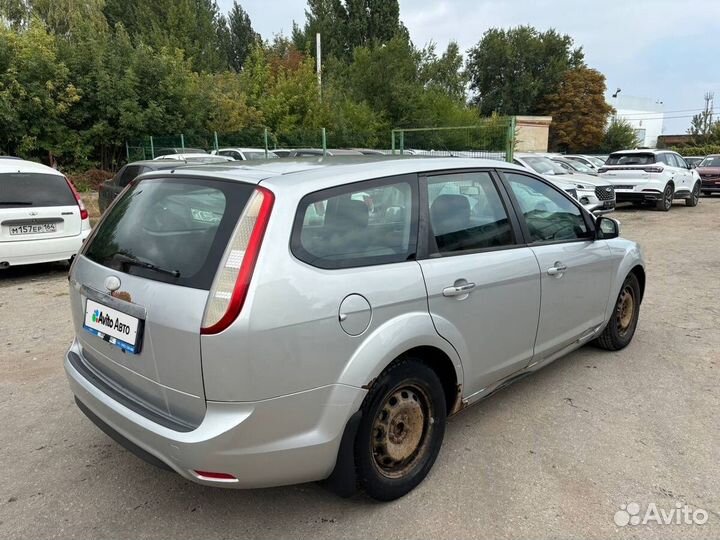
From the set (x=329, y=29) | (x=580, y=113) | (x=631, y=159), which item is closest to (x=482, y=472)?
(x=631, y=159)

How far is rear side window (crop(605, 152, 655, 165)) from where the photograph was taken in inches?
607

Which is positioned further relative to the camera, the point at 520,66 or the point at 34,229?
the point at 520,66

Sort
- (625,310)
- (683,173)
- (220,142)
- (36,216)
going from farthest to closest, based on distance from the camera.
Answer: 1. (220,142)
2. (683,173)
3. (36,216)
4. (625,310)

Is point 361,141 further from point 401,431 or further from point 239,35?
point 239,35

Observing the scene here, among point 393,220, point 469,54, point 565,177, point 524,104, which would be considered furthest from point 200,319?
point 469,54

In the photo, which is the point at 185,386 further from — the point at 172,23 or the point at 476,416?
the point at 172,23

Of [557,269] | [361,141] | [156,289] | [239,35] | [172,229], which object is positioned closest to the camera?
[156,289]

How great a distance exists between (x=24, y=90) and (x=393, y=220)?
18.1 metres

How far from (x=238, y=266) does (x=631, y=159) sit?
1632cm

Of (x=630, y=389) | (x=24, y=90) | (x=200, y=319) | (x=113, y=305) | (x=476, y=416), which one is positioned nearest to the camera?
(x=200, y=319)

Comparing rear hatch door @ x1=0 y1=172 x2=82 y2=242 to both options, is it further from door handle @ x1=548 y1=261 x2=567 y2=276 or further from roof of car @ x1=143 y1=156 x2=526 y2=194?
door handle @ x1=548 y1=261 x2=567 y2=276

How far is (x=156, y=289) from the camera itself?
224 centimetres

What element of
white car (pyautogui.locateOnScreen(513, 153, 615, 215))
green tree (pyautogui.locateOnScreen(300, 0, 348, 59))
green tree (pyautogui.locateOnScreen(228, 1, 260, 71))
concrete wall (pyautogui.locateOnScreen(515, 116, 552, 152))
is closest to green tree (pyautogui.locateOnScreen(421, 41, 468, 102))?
concrete wall (pyautogui.locateOnScreen(515, 116, 552, 152))

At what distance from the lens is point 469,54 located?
59.3 metres
